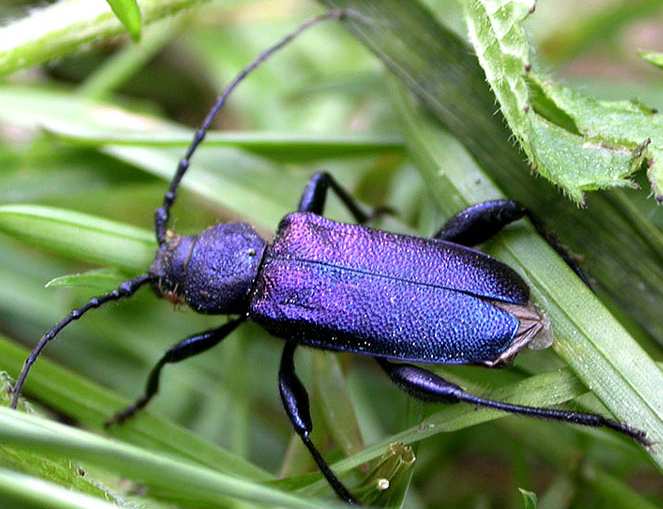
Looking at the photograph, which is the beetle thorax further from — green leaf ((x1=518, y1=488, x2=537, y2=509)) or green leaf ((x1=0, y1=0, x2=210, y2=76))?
green leaf ((x1=518, y1=488, x2=537, y2=509))

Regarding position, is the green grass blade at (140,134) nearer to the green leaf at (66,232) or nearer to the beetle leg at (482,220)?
the green leaf at (66,232)

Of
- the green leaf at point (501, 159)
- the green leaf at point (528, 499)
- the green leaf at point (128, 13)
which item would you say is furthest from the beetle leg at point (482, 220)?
the green leaf at point (128, 13)

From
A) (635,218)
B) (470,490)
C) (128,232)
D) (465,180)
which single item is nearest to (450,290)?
(465,180)

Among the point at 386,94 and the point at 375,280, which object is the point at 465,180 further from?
the point at 386,94

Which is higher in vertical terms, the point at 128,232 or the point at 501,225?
the point at 501,225

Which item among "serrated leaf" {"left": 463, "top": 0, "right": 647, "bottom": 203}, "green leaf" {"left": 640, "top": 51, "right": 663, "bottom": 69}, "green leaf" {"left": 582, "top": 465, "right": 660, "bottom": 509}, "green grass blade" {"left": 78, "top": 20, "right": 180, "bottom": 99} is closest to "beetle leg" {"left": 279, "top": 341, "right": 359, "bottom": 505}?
"green leaf" {"left": 582, "top": 465, "right": 660, "bottom": 509}

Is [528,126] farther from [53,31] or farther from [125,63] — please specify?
[125,63]
